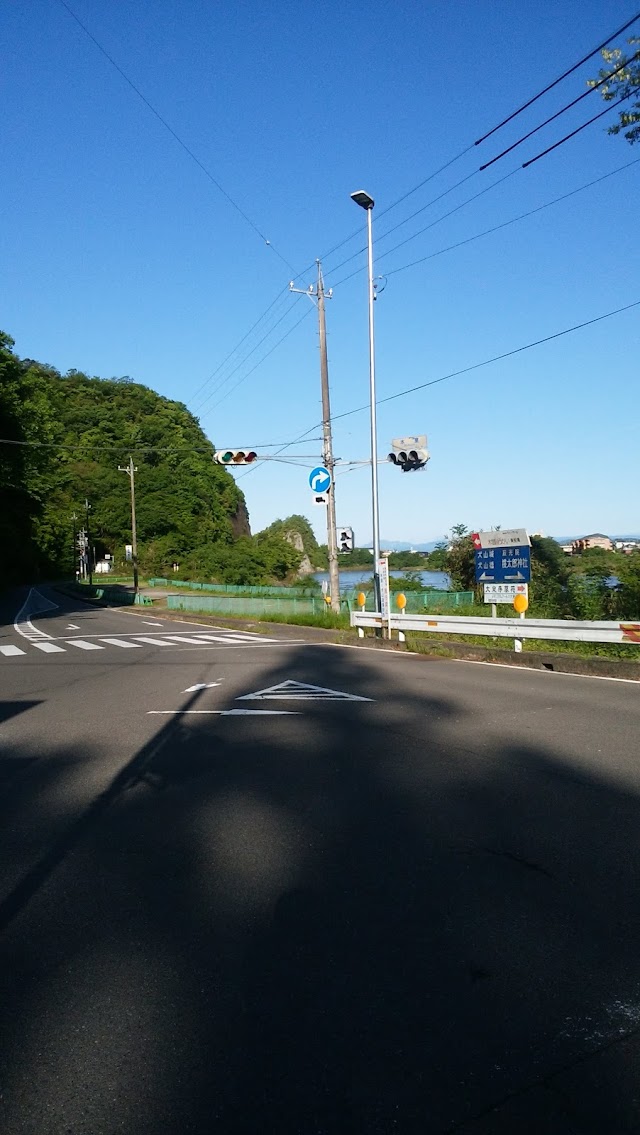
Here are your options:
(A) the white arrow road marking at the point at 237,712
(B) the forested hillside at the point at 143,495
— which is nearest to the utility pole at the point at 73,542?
(B) the forested hillside at the point at 143,495

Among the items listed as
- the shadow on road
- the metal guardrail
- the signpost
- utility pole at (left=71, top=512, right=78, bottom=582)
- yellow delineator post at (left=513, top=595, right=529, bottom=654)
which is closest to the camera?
the shadow on road

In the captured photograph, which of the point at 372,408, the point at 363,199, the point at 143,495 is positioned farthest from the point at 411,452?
the point at 143,495

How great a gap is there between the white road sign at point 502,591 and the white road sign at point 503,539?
81cm

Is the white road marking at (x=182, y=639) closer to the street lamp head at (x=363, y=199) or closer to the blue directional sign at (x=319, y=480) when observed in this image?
the blue directional sign at (x=319, y=480)

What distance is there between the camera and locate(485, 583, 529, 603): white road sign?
1638 centimetres

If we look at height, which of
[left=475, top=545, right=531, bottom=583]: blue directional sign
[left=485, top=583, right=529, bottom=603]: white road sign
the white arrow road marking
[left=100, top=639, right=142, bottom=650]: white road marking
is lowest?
the white arrow road marking

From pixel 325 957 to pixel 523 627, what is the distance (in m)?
12.0

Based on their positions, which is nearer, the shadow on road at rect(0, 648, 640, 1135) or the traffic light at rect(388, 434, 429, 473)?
the shadow on road at rect(0, 648, 640, 1135)

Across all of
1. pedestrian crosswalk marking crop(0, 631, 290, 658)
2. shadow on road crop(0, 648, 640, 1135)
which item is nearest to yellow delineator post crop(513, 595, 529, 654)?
pedestrian crosswalk marking crop(0, 631, 290, 658)

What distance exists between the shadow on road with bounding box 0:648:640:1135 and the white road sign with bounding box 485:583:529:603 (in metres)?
9.75

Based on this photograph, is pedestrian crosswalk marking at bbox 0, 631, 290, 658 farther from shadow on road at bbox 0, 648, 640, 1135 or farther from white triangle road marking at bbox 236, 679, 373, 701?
shadow on road at bbox 0, 648, 640, 1135

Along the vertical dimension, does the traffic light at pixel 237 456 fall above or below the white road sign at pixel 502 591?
above

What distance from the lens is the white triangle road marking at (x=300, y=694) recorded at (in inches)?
451

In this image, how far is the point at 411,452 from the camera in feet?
72.2
